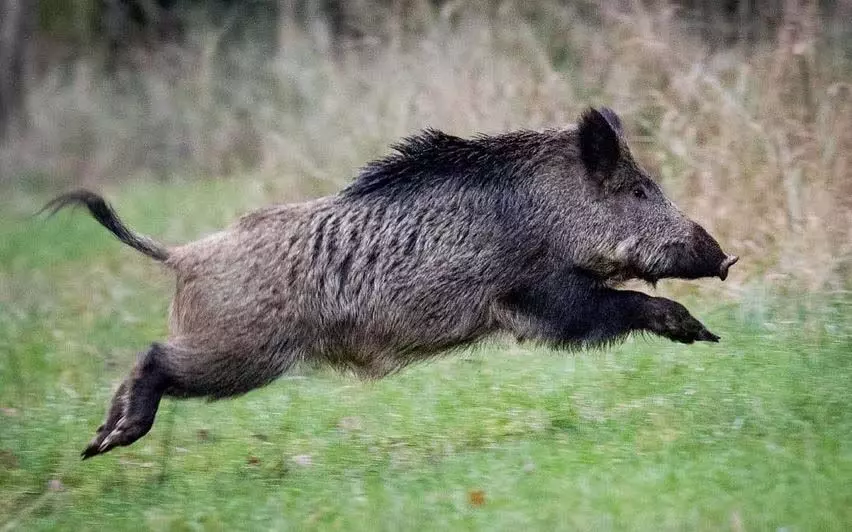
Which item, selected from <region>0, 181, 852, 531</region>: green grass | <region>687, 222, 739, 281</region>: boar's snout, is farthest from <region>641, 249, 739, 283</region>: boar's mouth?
<region>0, 181, 852, 531</region>: green grass

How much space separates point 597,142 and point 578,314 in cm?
81

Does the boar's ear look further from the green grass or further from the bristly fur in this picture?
the green grass

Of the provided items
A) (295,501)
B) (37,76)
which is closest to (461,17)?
(295,501)

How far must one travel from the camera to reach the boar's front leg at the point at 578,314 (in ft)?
18.1

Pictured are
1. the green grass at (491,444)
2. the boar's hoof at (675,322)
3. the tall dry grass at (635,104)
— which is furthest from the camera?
the tall dry grass at (635,104)

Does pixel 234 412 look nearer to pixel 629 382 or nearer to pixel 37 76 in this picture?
pixel 629 382

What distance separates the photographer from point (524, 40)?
9883 mm

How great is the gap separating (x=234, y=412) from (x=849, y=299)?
3344 millimetres

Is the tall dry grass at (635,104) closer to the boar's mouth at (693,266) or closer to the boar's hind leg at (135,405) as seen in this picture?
the boar's mouth at (693,266)

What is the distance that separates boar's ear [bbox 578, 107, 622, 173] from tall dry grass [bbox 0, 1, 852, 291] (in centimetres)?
175

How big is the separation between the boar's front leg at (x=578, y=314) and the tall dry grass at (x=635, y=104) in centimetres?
167

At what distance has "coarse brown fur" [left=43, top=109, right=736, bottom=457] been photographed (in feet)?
17.6

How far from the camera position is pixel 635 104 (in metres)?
8.82

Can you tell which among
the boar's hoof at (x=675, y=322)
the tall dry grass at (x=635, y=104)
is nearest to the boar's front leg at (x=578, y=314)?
the boar's hoof at (x=675, y=322)
